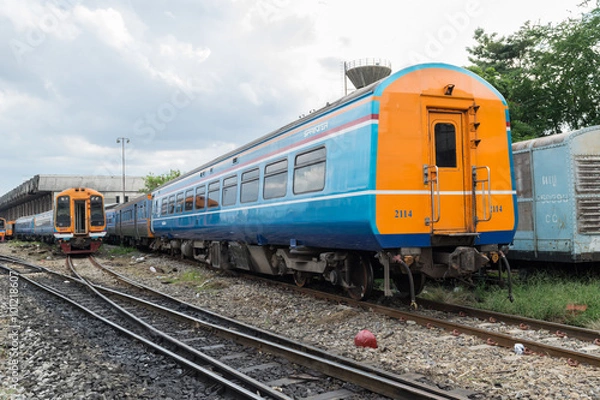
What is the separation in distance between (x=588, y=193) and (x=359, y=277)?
4522 millimetres

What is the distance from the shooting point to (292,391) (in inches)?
173

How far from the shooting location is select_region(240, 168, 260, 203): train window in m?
10.3

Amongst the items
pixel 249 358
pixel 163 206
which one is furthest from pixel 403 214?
pixel 163 206

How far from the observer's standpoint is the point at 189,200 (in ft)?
49.9

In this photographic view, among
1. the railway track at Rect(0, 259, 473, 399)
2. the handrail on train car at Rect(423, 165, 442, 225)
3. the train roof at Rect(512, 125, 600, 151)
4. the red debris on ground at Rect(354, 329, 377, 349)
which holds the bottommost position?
the railway track at Rect(0, 259, 473, 399)

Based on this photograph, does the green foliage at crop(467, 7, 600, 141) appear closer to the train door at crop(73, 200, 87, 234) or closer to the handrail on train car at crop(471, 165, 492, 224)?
the handrail on train car at crop(471, 165, 492, 224)

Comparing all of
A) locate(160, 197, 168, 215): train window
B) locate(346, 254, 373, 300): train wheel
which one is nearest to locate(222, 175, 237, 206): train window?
locate(346, 254, 373, 300): train wheel

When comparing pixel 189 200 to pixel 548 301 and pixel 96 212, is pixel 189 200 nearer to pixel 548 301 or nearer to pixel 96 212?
pixel 96 212

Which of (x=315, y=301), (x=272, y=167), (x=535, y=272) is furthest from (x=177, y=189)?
(x=535, y=272)

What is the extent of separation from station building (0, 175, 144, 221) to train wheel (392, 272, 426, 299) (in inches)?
1954

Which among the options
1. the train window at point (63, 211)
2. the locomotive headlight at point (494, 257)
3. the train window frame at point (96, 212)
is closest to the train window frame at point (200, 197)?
the locomotive headlight at point (494, 257)

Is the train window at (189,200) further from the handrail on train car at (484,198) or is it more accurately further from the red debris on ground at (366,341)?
the red debris on ground at (366,341)

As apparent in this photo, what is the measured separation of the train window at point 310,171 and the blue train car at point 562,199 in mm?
4482

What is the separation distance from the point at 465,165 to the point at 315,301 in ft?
11.3
